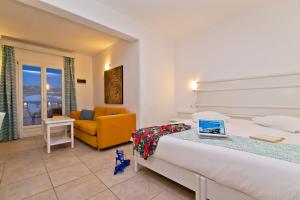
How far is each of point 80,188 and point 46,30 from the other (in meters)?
3.47

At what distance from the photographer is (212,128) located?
1.63 metres

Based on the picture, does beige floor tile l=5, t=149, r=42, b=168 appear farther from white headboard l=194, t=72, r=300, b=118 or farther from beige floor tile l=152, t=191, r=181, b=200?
white headboard l=194, t=72, r=300, b=118

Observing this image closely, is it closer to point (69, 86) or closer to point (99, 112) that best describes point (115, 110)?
point (99, 112)

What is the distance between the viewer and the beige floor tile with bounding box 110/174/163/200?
153 centimetres

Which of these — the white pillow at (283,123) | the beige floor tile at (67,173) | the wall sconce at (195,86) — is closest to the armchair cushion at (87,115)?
the beige floor tile at (67,173)

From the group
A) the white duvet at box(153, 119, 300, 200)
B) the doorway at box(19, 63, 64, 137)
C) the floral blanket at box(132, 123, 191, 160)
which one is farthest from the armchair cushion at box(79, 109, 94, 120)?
the white duvet at box(153, 119, 300, 200)

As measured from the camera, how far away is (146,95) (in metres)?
3.39

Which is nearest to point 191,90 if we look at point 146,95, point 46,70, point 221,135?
point 146,95

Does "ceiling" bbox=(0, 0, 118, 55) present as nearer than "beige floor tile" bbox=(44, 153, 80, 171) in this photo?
No

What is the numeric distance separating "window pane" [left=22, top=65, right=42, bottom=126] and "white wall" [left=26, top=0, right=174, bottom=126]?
282 centimetres

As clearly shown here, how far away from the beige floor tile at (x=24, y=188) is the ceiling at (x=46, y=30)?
2808 mm

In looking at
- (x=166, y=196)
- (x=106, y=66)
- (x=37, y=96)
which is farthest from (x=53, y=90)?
(x=166, y=196)

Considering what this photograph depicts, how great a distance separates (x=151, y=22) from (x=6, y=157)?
3919 millimetres

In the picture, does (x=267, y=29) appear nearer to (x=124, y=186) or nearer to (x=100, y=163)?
(x=124, y=186)
